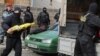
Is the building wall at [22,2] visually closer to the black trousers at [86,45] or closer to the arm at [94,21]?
the black trousers at [86,45]

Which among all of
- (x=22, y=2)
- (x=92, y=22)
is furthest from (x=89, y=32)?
(x=22, y=2)

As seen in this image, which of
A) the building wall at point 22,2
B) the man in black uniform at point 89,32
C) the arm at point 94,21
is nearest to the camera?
the arm at point 94,21

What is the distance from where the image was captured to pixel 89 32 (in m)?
8.53

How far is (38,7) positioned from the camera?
68.1 ft

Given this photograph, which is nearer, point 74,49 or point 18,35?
point 74,49

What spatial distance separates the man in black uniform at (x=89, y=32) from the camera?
332 inches

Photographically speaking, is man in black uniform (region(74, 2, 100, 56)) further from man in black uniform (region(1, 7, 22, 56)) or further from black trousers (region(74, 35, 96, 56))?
man in black uniform (region(1, 7, 22, 56))

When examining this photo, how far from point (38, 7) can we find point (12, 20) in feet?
36.5

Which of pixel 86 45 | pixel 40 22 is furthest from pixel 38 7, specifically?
pixel 86 45

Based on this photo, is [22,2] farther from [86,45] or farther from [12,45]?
[86,45]

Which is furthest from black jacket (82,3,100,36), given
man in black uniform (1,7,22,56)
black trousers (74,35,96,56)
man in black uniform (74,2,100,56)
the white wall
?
the white wall

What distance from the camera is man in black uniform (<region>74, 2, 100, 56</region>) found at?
8.43 m

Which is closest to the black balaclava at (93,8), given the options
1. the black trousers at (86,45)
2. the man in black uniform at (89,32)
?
the man in black uniform at (89,32)

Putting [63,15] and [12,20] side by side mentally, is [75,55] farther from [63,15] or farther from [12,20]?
[12,20]
